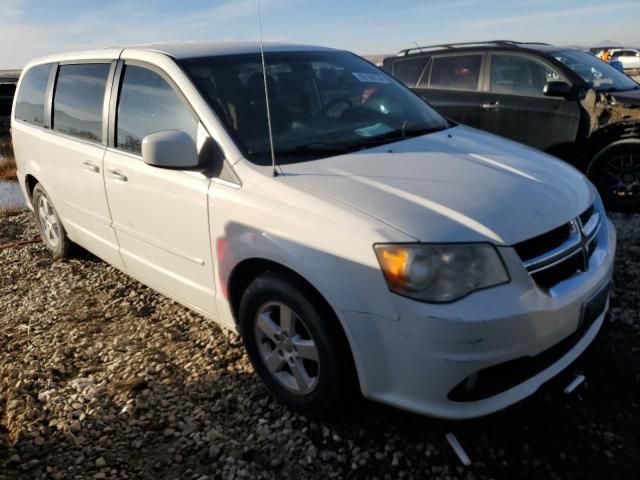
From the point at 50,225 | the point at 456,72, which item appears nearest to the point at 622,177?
the point at 456,72

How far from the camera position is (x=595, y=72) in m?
6.09

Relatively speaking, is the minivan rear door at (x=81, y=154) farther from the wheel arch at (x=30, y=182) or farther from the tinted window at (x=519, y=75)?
the tinted window at (x=519, y=75)

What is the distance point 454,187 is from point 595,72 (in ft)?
15.2

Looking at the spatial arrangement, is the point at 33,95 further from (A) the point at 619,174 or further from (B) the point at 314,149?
(A) the point at 619,174

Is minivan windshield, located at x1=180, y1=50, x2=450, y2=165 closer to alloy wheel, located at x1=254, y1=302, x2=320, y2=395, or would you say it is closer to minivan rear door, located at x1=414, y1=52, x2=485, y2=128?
alloy wheel, located at x1=254, y1=302, x2=320, y2=395

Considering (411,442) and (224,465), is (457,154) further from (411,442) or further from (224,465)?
(224,465)

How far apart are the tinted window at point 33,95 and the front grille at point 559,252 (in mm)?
4053

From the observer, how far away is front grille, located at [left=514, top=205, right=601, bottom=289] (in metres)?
2.24

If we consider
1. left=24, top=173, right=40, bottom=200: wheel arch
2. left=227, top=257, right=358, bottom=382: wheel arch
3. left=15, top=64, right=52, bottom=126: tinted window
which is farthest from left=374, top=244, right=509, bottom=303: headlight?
left=24, top=173, right=40, bottom=200: wheel arch

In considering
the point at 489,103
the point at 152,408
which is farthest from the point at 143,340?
the point at 489,103

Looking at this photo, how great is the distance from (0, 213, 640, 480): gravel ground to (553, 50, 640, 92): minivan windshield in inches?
119

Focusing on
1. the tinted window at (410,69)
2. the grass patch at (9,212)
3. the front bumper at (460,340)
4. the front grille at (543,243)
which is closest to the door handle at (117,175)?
the front bumper at (460,340)

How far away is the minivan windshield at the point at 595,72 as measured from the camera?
19.5ft

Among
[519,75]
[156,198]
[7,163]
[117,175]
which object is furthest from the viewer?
[7,163]
